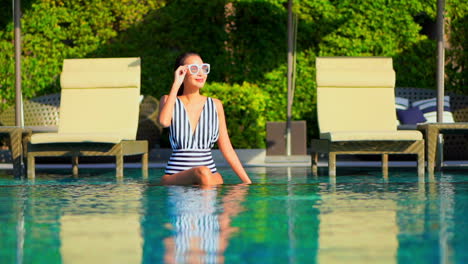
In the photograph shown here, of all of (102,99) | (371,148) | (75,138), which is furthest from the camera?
(102,99)

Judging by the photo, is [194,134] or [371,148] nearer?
[194,134]

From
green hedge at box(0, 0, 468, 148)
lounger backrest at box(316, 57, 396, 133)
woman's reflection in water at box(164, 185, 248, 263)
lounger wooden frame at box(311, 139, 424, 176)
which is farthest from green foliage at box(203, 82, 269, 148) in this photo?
woman's reflection in water at box(164, 185, 248, 263)

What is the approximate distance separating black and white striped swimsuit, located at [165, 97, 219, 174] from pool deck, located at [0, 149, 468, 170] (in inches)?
151

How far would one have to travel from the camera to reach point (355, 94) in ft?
28.6

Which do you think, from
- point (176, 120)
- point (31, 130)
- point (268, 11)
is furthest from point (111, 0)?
point (176, 120)

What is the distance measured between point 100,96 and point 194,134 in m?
2.95

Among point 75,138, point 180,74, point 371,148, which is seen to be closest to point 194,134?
point 180,74

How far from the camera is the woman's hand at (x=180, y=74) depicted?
5.73m

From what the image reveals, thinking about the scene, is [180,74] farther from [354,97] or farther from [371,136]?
[354,97]

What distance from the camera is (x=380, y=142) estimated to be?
25.9ft

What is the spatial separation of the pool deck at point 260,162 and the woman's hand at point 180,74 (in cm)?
414

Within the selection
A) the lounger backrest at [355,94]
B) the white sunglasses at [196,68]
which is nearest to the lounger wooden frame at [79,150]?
the lounger backrest at [355,94]

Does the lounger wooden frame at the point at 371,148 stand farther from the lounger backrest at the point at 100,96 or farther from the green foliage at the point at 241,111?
the green foliage at the point at 241,111

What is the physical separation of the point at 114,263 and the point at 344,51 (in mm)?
10103
